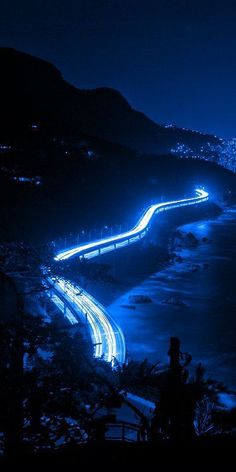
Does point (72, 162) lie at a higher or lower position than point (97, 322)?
higher

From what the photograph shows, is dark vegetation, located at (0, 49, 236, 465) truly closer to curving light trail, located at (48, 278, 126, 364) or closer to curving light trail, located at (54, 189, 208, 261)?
curving light trail, located at (48, 278, 126, 364)

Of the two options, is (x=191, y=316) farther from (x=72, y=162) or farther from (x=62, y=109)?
(x=62, y=109)

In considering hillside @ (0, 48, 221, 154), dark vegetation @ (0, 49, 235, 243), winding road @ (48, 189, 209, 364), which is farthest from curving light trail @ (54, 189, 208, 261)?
hillside @ (0, 48, 221, 154)

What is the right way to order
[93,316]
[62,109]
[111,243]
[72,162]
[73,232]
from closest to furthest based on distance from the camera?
[93,316], [111,243], [73,232], [72,162], [62,109]

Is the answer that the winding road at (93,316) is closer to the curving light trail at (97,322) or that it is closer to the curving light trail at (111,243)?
the curving light trail at (97,322)

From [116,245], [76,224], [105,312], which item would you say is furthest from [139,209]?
[105,312]

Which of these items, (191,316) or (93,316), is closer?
(93,316)

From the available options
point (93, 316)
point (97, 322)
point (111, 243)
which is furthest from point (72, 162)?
point (97, 322)

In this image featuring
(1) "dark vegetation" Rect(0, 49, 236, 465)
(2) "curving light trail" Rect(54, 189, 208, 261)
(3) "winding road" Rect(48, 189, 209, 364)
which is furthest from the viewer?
(2) "curving light trail" Rect(54, 189, 208, 261)

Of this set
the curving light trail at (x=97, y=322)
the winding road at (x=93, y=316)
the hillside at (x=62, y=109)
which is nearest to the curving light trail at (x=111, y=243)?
the winding road at (x=93, y=316)
